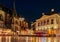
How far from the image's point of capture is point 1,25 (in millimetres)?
→ 2066

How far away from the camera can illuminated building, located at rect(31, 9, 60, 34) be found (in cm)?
200

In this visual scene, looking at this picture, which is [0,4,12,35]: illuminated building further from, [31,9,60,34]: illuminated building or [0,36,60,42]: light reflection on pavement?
[31,9,60,34]: illuminated building

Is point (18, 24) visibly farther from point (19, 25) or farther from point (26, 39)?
point (26, 39)

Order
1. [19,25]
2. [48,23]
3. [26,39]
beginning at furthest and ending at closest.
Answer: [26,39], [19,25], [48,23]

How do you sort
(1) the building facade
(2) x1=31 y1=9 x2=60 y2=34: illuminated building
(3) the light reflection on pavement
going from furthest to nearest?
(3) the light reflection on pavement, (1) the building facade, (2) x1=31 y1=9 x2=60 y2=34: illuminated building

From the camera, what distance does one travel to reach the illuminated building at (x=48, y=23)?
2.00 meters

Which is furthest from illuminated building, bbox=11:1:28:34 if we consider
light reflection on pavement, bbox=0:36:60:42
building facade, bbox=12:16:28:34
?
light reflection on pavement, bbox=0:36:60:42

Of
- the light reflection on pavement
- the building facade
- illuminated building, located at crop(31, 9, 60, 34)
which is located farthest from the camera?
the light reflection on pavement

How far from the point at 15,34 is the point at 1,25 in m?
0.32

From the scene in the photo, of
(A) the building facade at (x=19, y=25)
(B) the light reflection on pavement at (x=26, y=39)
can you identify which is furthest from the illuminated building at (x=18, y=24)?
(B) the light reflection on pavement at (x=26, y=39)

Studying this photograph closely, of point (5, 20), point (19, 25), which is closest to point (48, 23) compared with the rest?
point (19, 25)

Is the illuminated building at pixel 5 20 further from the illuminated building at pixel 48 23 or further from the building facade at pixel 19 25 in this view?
the illuminated building at pixel 48 23

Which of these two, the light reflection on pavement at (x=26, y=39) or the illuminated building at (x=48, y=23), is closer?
the illuminated building at (x=48, y=23)

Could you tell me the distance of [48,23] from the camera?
2018 millimetres
